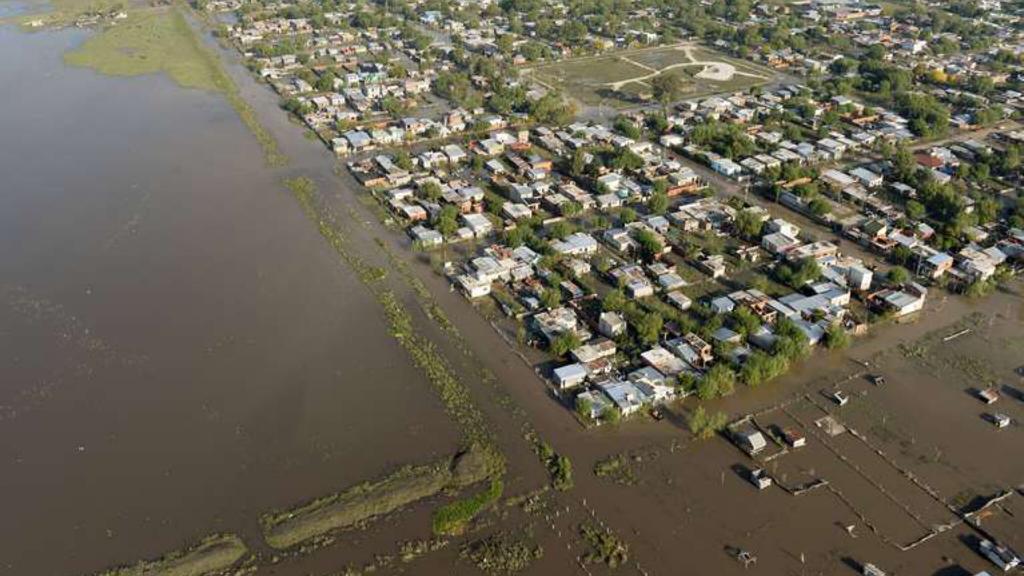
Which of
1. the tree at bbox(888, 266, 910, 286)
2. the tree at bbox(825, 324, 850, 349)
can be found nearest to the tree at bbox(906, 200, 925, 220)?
the tree at bbox(888, 266, 910, 286)

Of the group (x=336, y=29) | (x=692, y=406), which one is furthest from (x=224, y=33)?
(x=692, y=406)

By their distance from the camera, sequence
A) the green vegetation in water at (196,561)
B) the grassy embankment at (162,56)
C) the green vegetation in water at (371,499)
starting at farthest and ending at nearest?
1. the grassy embankment at (162,56)
2. the green vegetation in water at (371,499)
3. the green vegetation in water at (196,561)

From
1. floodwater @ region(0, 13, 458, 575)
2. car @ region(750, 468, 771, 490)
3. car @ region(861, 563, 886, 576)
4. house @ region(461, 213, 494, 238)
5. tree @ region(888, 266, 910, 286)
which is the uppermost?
tree @ region(888, 266, 910, 286)

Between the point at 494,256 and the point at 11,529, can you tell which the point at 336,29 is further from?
the point at 11,529

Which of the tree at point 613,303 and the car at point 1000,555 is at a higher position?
the car at point 1000,555

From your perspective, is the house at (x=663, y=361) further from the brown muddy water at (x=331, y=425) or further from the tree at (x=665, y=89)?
the tree at (x=665, y=89)

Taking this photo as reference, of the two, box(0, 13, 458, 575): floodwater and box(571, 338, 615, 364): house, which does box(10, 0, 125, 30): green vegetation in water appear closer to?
box(0, 13, 458, 575): floodwater

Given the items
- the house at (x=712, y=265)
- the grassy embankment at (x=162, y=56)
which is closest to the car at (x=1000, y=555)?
the house at (x=712, y=265)
